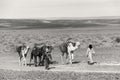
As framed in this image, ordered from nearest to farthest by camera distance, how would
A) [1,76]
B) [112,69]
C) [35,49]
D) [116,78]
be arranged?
1. [116,78]
2. [1,76]
3. [112,69]
4. [35,49]

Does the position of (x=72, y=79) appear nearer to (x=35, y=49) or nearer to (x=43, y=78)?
(x=43, y=78)

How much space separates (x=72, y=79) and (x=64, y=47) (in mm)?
8125

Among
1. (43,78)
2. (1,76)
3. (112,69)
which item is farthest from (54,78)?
(112,69)

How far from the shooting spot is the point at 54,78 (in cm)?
2053

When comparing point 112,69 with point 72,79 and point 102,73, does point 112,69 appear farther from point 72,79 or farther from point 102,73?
point 72,79

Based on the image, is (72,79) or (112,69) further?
(112,69)

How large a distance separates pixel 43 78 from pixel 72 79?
179 centimetres

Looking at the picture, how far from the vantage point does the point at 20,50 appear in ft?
91.6

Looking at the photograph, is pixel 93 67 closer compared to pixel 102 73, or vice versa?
pixel 102 73

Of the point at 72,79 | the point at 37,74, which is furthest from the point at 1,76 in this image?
the point at 72,79

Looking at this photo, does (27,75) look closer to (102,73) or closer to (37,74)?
(37,74)

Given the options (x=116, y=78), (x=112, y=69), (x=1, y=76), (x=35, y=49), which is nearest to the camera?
(x=116, y=78)

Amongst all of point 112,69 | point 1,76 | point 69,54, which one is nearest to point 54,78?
point 1,76

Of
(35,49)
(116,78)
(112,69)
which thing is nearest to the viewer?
(116,78)
